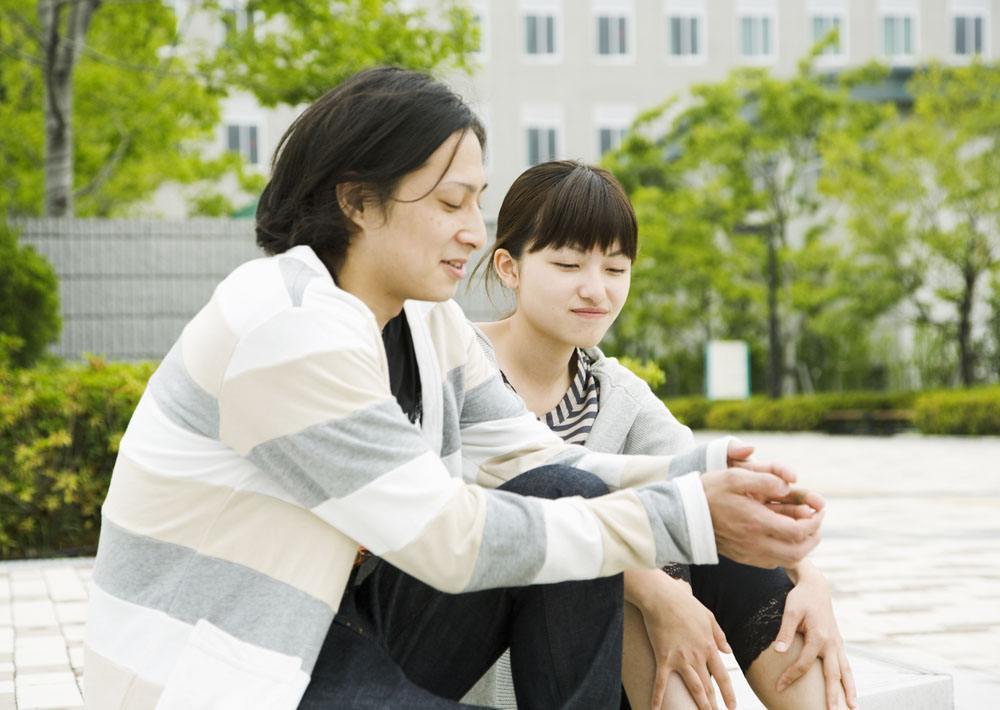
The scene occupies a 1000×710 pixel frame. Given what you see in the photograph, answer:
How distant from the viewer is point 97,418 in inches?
265

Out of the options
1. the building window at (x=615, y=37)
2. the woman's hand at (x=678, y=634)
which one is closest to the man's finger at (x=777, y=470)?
the woman's hand at (x=678, y=634)

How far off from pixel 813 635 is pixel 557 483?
0.61 metres

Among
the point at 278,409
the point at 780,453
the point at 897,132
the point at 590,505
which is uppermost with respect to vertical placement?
the point at 897,132

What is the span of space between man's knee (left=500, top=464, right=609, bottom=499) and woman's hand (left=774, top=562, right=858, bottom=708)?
46 centimetres

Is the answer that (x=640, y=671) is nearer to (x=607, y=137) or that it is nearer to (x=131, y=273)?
(x=131, y=273)

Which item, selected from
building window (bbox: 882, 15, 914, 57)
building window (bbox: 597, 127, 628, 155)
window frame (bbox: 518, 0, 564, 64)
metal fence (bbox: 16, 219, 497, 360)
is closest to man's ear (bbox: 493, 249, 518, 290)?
metal fence (bbox: 16, 219, 497, 360)

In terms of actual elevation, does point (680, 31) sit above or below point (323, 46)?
above

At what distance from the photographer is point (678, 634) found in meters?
2.25

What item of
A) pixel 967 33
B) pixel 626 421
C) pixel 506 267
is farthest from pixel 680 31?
pixel 626 421

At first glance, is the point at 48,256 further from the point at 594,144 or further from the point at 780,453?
the point at 594,144

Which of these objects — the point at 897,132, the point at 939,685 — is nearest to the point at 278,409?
the point at 939,685

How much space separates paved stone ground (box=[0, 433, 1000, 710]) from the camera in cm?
390

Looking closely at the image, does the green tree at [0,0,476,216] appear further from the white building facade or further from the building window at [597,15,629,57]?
the building window at [597,15,629,57]

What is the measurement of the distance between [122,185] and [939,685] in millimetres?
20230
